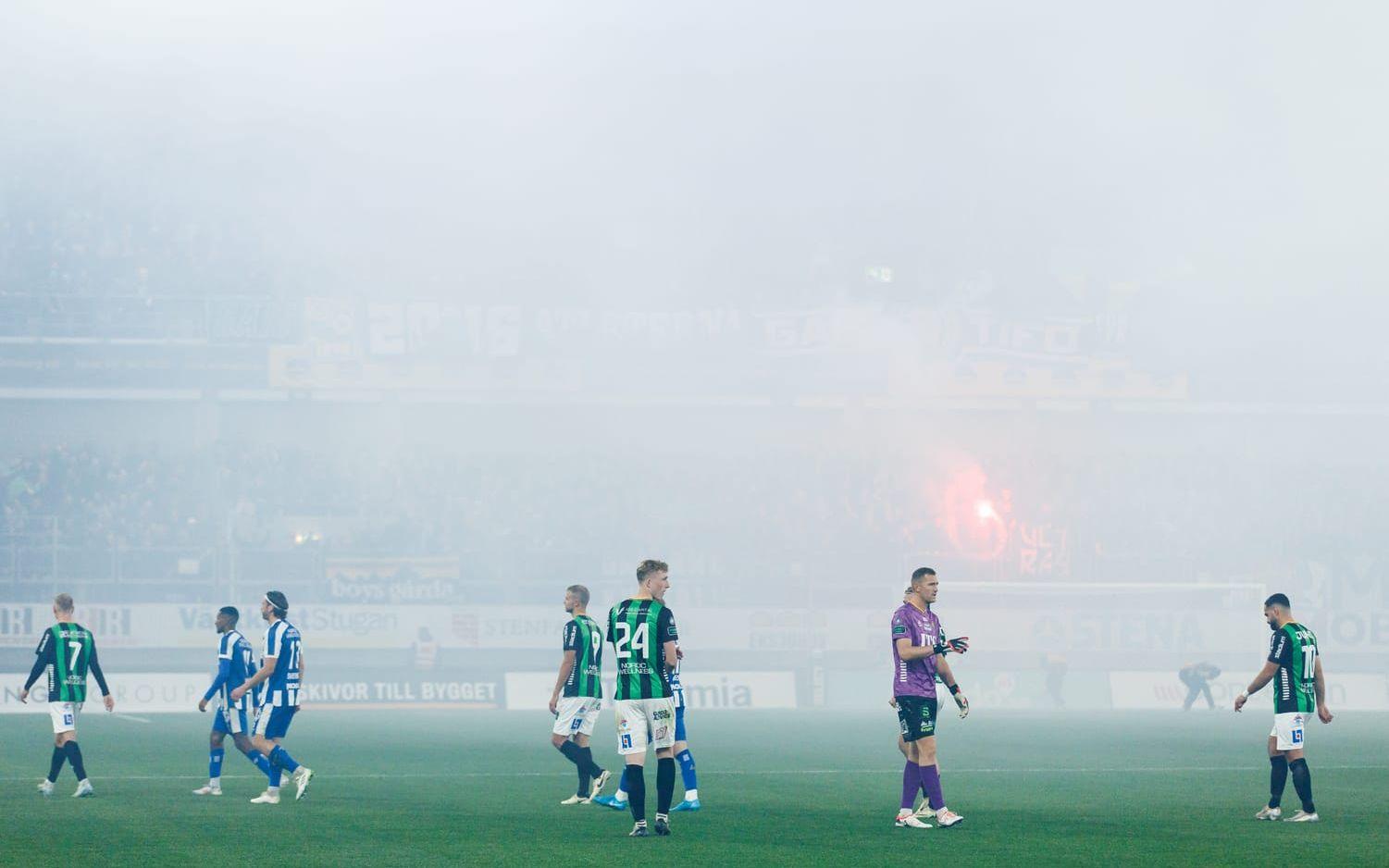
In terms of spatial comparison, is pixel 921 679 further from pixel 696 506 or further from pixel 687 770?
pixel 696 506

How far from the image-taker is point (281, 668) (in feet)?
51.7

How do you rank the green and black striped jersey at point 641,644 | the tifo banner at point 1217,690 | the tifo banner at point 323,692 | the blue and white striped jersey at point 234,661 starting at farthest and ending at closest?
the tifo banner at point 1217,690 < the tifo banner at point 323,692 < the blue and white striped jersey at point 234,661 < the green and black striped jersey at point 641,644

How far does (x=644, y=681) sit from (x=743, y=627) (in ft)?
101

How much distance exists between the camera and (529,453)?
167 feet

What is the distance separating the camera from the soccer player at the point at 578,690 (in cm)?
1559

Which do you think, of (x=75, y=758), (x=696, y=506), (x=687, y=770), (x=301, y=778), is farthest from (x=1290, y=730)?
(x=696, y=506)

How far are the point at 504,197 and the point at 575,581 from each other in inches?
617

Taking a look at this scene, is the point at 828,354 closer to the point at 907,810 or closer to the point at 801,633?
the point at 801,633

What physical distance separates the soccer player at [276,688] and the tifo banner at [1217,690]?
32.0m

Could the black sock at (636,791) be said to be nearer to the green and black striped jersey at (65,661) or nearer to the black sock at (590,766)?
the black sock at (590,766)

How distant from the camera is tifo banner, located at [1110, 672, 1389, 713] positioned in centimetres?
4344

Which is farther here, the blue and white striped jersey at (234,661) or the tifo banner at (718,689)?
the tifo banner at (718,689)

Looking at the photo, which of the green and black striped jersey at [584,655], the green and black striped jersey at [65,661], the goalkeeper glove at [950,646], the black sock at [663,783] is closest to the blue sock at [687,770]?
the green and black striped jersey at [584,655]

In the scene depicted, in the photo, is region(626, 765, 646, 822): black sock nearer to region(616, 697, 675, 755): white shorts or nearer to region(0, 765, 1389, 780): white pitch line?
region(616, 697, 675, 755): white shorts
